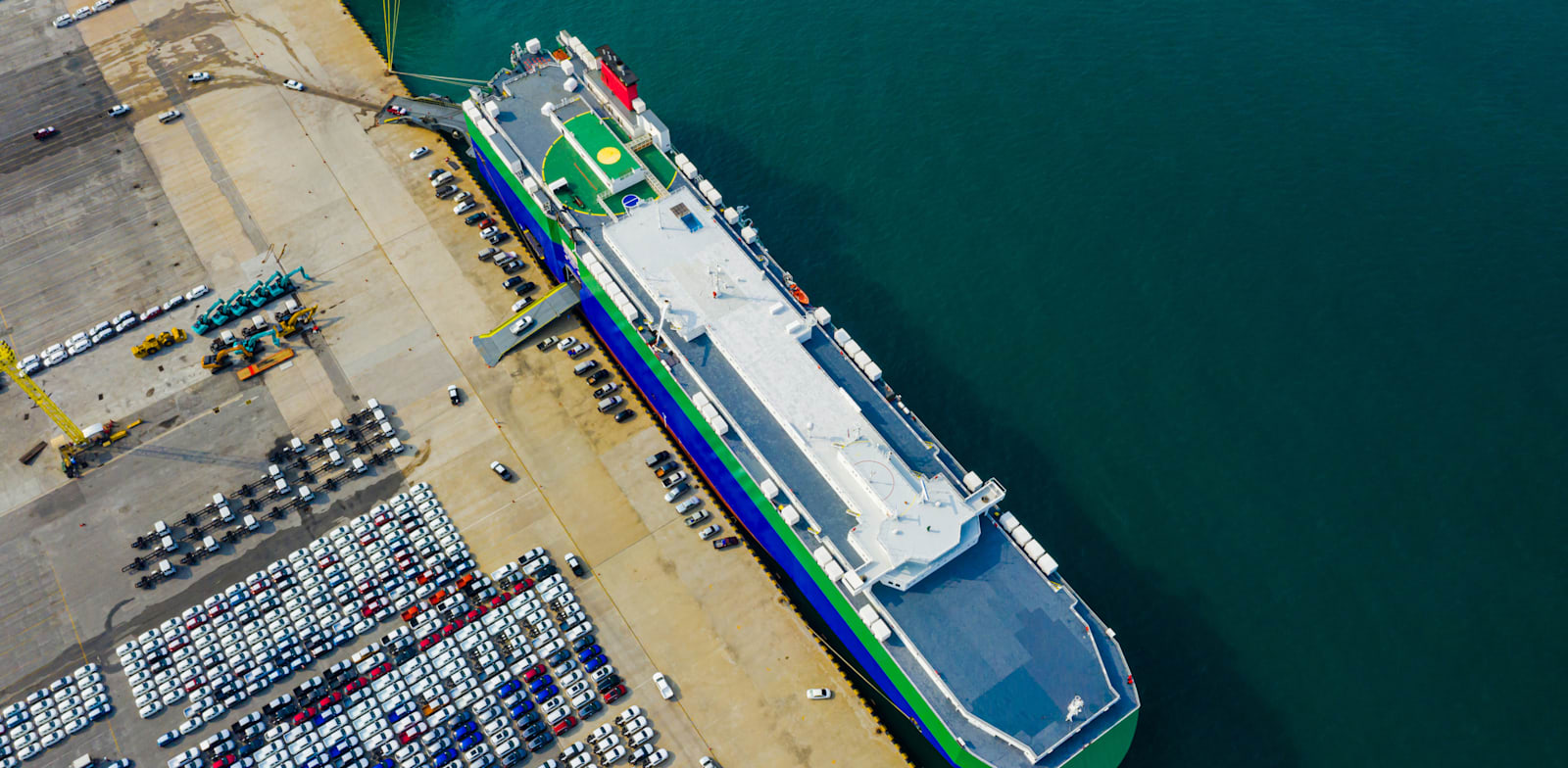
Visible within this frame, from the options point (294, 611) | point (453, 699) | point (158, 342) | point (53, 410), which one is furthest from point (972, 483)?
point (53, 410)

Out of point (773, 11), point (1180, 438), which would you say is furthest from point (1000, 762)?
point (773, 11)

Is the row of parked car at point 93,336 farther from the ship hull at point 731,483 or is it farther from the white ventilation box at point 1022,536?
the white ventilation box at point 1022,536

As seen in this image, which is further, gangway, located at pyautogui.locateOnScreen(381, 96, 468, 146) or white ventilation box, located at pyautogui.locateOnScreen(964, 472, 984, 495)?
gangway, located at pyautogui.locateOnScreen(381, 96, 468, 146)

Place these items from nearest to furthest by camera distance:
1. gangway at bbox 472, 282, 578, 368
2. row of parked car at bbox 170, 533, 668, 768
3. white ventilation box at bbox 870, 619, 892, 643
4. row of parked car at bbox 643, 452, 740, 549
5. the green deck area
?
white ventilation box at bbox 870, 619, 892, 643 → row of parked car at bbox 170, 533, 668, 768 → row of parked car at bbox 643, 452, 740, 549 → the green deck area → gangway at bbox 472, 282, 578, 368

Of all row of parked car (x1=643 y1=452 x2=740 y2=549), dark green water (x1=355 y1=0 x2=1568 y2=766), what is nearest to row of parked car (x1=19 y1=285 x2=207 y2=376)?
dark green water (x1=355 y1=0 x2=1568 y2=766)

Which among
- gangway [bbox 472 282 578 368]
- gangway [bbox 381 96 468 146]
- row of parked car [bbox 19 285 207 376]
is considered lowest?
gangway [bbox 472 282 578 368]

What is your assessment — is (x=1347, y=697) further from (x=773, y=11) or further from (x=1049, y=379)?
(x=773, y=11)

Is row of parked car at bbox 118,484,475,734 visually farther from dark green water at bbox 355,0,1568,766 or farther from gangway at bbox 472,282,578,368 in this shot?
dark green water at bbox 355,0,1568,766
